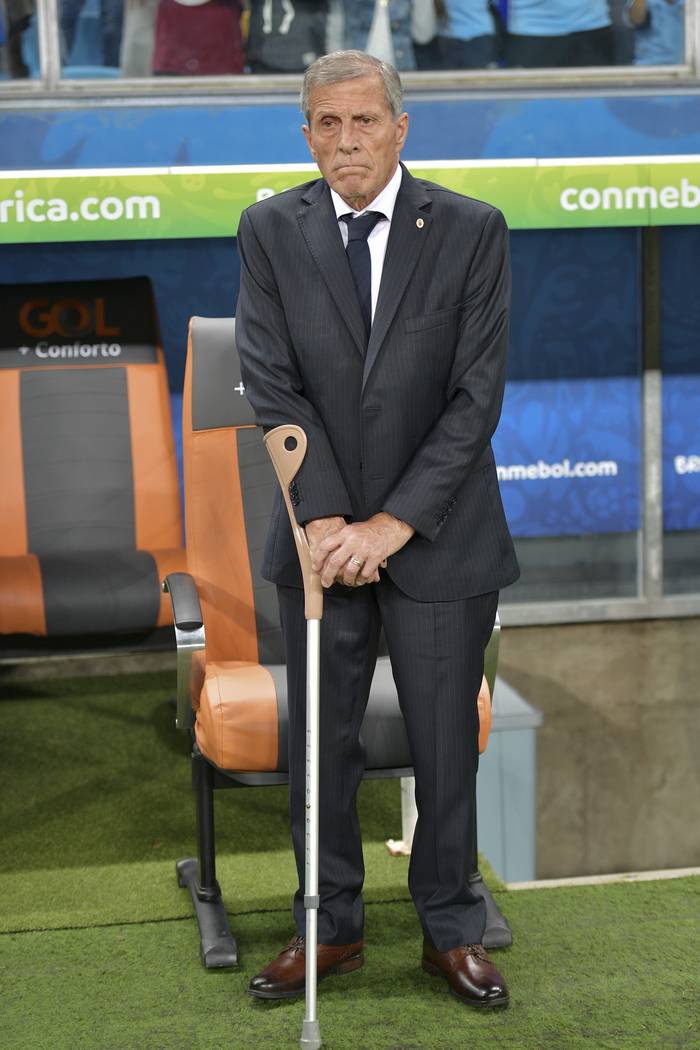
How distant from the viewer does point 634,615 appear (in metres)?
5.17

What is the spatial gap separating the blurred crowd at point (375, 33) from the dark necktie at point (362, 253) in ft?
9.46

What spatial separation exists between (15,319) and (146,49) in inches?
44.5

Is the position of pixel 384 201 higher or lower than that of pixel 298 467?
higher

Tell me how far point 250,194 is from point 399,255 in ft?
6.95

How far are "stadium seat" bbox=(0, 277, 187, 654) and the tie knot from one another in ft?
6.21

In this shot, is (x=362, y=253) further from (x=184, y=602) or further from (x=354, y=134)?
(x=184, y=602)

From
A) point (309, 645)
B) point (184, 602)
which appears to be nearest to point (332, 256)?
point (309, 645)

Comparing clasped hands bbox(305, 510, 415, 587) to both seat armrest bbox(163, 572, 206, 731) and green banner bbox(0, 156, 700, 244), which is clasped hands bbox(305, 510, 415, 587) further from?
green banner bbox(0, 156, 700, 244)

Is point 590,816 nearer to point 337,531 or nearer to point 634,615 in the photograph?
point 634,615

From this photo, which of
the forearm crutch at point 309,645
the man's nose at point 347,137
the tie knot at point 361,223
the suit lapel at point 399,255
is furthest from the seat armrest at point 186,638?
the man's nose at point 347,137

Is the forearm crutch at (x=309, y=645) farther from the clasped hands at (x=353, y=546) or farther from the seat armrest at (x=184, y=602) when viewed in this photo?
the seat armrest at (x=184, y=602)

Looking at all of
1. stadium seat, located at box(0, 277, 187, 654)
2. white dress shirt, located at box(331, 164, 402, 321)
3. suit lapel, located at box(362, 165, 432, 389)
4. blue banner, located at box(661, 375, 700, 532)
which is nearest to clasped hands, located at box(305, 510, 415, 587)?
suit lapel, located at box(362, 165, 432, 389)

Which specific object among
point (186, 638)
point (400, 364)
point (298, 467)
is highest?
point (400, 364)

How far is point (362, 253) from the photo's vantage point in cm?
225
